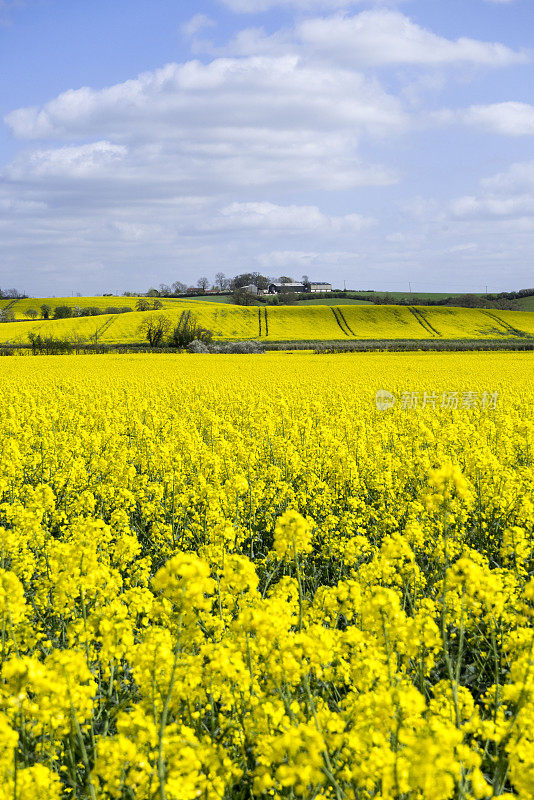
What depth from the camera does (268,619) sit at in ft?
9.57

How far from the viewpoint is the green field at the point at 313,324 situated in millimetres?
70500

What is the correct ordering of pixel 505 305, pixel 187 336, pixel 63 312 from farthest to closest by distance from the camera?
pixel 505 305 → pixel 63 312 → pixel 187 336

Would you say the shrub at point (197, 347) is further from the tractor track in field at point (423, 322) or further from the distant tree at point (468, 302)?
the distant tree at point (468, 302)

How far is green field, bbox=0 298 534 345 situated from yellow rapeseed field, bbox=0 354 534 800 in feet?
187

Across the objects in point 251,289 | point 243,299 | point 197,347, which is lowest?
point 197,347

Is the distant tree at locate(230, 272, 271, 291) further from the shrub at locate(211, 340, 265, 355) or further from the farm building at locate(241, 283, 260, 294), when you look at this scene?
the shrub at locate(211, 340, 265, 355)

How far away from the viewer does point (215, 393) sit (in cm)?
1984

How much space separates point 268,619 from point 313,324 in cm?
7673

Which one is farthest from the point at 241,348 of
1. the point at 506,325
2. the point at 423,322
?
the point at 506,325

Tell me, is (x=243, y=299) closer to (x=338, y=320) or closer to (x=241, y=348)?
(x=338, y=320)

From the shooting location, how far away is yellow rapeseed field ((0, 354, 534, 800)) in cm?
257

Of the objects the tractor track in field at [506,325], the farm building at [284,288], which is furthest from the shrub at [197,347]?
the farm building at [284,288]

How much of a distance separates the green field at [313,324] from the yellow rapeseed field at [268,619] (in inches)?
2241

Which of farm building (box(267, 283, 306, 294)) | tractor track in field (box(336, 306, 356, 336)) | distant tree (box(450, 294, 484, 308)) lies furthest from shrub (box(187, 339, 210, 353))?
farm building (box(267, 283, 306, 294))
